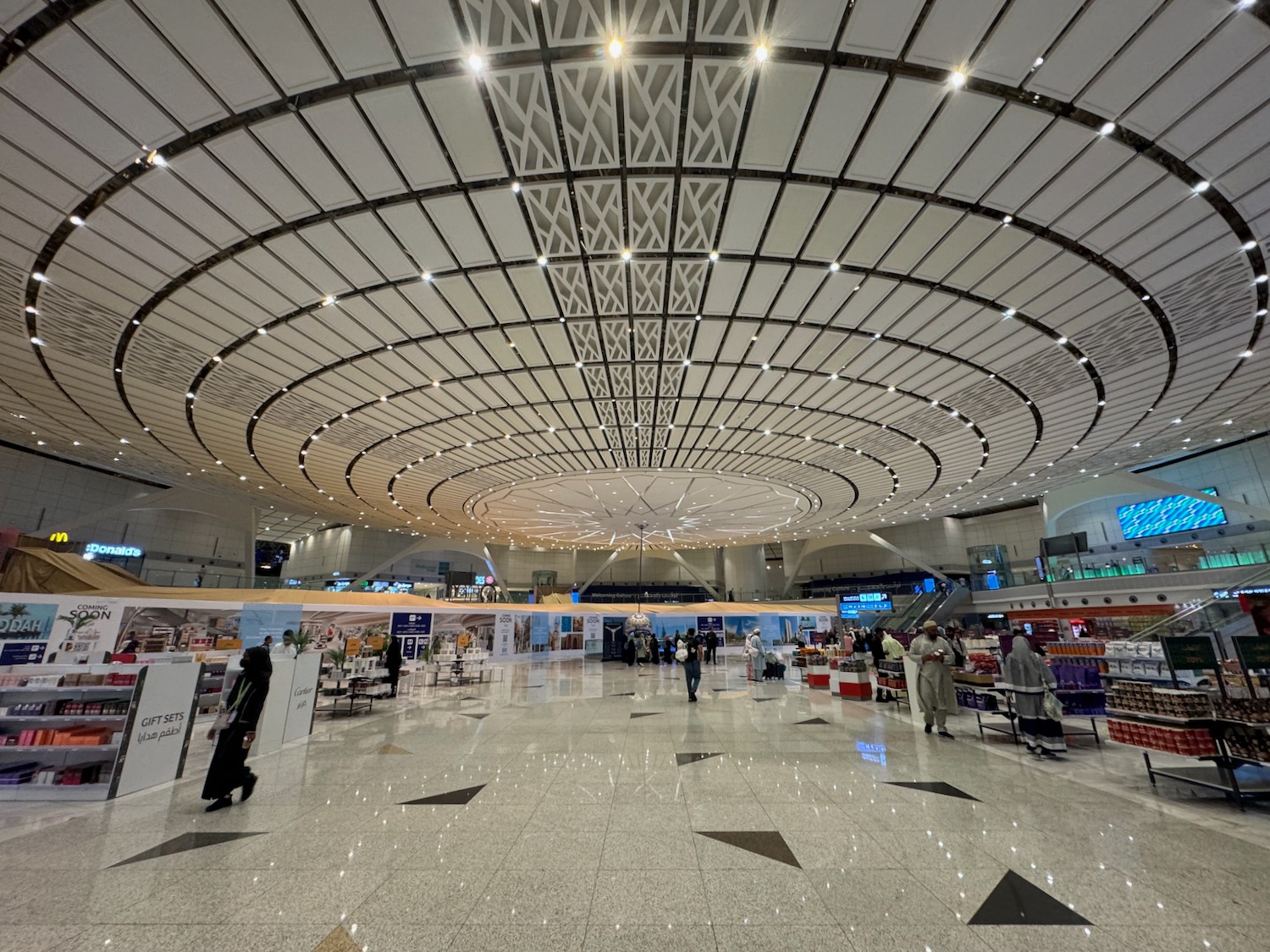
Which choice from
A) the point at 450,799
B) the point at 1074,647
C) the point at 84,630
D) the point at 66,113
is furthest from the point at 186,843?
the point at 1074,647

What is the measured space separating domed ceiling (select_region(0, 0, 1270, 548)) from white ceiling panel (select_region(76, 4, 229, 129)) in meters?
0.04

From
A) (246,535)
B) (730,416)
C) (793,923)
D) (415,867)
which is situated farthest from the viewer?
(246,535)

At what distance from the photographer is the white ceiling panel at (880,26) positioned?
18.5ft

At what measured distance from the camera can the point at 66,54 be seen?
5934 millimetres

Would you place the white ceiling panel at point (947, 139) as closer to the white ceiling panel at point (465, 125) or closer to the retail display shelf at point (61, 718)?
the white ceiling panel at point (465, 125)

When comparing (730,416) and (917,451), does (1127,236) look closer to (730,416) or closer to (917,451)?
(730,416)

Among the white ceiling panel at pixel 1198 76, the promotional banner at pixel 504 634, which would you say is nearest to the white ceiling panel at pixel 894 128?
the white ceiling panel at pixel 1198 76

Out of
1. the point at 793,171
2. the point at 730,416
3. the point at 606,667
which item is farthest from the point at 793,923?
the point at 606,667

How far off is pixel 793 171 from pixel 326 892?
33.1ft

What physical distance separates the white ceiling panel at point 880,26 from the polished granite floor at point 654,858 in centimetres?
850

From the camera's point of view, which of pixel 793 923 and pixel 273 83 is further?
pixel 273 83

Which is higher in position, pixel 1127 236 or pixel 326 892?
pixel 1127 236

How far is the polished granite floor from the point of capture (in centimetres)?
302

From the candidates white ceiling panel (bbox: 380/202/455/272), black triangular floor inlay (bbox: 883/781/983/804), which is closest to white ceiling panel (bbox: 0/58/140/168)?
white ceiling panel (bbox: 380/202/455/272)
